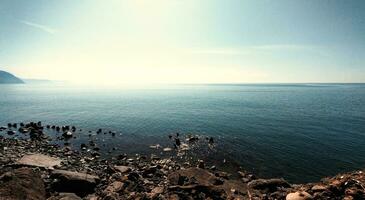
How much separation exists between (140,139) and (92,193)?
2541 centimetres

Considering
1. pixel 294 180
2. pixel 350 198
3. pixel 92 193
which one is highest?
pixel 350 198

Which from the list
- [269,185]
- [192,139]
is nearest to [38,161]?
[269,185]

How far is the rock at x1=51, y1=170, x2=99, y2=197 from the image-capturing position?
19.7 m

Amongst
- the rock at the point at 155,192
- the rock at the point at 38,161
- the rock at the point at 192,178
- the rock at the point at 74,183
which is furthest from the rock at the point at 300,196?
the rock at the point at 38,161

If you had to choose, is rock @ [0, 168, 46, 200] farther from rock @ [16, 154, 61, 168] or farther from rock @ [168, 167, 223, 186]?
rock @ [168, 167, 223, 186]

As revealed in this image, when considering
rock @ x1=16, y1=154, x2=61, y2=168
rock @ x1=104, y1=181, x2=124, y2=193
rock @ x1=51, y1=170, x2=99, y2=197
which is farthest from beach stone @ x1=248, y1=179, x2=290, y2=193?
rock @ x1=16, y1=154, x2=61, y2=168

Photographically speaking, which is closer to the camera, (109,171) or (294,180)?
(109,171)

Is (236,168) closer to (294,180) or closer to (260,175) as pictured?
(260,175)

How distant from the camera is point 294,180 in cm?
2767

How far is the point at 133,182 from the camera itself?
73.7 ft

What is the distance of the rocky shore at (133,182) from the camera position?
50.4 ft

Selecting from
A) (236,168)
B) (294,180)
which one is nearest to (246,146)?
(236,168)

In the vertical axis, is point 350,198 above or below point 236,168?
above

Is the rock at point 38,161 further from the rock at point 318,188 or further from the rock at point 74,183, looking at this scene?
the rock at point 318,188
